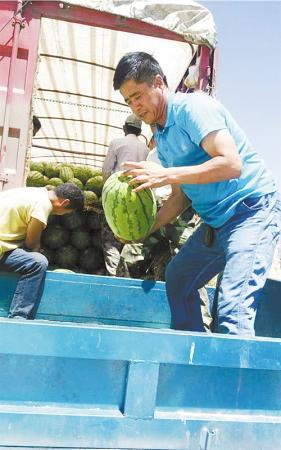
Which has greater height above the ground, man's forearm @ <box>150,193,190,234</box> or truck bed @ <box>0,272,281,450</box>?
man's forearm @ <box>150,193,190,234</box>

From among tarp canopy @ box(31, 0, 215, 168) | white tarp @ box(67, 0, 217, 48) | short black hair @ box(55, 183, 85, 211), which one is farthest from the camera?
tarp canopy @ box(31, 0, 215, 168)

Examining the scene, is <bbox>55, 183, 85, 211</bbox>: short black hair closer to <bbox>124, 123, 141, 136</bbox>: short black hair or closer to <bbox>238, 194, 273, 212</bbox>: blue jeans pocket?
<bbox>124, 123, 141, 136</bbox>: short black hair

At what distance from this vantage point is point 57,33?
223 inches

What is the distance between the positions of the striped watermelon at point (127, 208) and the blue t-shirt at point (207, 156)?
13.0 inches

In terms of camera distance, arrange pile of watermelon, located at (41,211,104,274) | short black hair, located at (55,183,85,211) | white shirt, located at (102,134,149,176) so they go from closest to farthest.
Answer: short black hair, located at (55,183,85,211)
white shirt, located at (102,134,149,176)
pile of watermelon, located at (41,211,104,274)

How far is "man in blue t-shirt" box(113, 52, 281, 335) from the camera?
2.05m

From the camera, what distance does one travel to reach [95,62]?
6.42 metres

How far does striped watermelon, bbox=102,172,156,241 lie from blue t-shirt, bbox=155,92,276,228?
0.33 meters

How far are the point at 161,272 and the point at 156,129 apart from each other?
185 centimetres

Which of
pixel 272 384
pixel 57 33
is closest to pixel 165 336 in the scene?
pixel 272 384

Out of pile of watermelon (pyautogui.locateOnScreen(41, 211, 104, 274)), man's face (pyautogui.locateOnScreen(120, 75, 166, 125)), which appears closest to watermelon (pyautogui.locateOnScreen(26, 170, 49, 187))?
pile of watermelon (pyautogui.locateOnScreen(41, 211, 104, 274))

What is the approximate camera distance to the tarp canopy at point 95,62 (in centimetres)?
463

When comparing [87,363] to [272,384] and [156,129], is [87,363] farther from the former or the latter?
[156,129]

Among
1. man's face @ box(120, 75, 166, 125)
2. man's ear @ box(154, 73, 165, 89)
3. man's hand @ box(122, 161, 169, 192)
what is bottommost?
man's hand @ box(122, 161, 169, 192)
